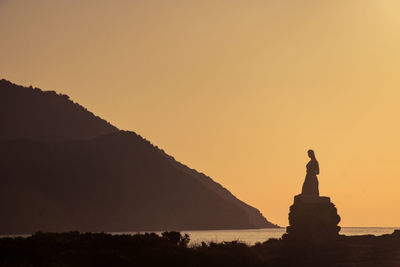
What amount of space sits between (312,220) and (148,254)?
21165mm

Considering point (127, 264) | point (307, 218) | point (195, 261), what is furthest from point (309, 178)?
point (127, 264)

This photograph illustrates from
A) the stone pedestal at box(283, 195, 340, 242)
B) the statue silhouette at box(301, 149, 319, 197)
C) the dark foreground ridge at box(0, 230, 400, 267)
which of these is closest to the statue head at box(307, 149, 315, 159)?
the statue silhouette at box(301, 149, 319, 197)

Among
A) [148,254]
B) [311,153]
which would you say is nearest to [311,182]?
[311,153]

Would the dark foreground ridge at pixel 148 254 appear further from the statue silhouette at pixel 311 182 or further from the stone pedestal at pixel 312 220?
the statue silhouette at pixel 311 182

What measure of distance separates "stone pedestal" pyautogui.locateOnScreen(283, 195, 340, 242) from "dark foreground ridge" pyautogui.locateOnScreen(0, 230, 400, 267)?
346 centimetres

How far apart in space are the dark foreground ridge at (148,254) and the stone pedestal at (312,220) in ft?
11.4

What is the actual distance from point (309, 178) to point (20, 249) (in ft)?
96.4

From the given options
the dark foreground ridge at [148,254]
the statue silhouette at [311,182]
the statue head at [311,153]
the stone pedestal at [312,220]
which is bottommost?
the dark foreground ridge at [148,254]

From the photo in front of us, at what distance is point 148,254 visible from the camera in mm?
45062

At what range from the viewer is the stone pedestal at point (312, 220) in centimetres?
6291

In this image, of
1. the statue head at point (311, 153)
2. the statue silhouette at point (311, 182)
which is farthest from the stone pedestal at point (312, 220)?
the statue head at point (311, 153)

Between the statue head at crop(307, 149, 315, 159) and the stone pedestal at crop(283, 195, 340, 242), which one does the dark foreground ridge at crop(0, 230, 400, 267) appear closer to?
the stone pedestal at crop(283, 195, 340, 242)

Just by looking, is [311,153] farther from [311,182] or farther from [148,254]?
[148,254]

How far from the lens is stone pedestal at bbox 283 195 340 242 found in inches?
2477
